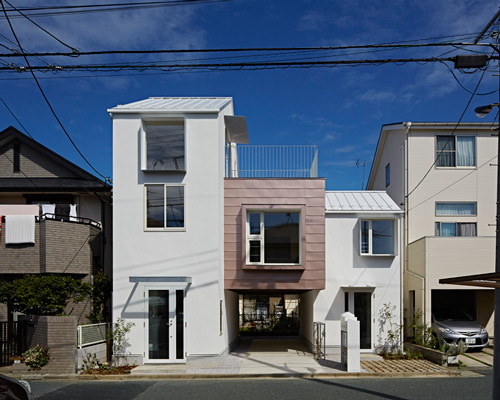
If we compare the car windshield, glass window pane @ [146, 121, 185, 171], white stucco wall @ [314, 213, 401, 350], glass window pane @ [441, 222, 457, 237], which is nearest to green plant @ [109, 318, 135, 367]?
glass window pane @ [146, 121, 185, 171]

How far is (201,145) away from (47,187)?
5893 millimetres

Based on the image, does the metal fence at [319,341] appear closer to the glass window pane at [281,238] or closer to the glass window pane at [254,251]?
the glass window pane at [281,238]

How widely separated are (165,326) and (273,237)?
4.06 metres

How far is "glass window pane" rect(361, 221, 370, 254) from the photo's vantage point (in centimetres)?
1449

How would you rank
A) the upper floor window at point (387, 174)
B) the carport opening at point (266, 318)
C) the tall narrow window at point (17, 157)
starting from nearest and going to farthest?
the tall narrow window at point (17, 157) → the upper floor window at point (387, 174) → the carport opening at point (266, 318)

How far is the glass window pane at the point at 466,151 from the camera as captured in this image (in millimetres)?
17172

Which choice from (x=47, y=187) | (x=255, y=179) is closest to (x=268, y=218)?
(x=255, y=179)

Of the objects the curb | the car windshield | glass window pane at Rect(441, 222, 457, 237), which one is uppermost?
glass window pane at Rect(441, 222, 457, 237)

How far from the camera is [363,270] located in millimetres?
14336

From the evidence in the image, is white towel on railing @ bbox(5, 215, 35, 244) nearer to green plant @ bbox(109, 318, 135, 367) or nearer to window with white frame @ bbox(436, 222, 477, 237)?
green plant @ bbox(109, 318, 135, 367)

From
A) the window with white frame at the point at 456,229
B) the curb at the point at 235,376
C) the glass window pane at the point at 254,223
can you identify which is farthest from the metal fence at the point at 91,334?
the window with white frame at the point at 456,229

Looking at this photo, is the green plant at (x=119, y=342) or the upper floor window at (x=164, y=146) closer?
the green plant at (x=119, y=342)

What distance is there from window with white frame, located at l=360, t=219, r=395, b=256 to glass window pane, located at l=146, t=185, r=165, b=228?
637cm

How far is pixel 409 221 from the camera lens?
17141mm
